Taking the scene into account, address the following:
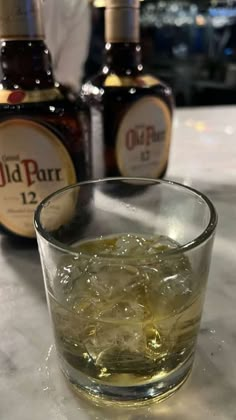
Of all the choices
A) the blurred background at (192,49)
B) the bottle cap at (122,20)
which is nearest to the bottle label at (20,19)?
the bottle cap at (122,20)

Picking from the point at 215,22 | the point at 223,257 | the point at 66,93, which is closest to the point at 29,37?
the point at 66,93

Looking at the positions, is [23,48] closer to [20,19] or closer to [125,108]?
[20,19]

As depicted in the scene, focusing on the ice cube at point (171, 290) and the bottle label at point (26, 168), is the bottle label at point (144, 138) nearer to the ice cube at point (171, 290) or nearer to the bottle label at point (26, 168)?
the bottle label at point (26, 168)

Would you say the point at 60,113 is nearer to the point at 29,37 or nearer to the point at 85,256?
the point at 29,37

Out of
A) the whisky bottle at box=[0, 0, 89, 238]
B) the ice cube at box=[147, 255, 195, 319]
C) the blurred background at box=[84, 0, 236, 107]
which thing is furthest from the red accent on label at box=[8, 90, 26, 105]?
the blurred background at box=[84, 0, 236, 107]

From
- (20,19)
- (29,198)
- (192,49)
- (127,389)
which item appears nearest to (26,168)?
(29,198)

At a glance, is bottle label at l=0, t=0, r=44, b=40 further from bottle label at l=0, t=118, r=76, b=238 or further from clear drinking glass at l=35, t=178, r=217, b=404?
clear drinking glass at l=35, t=178, r=217, b=404
